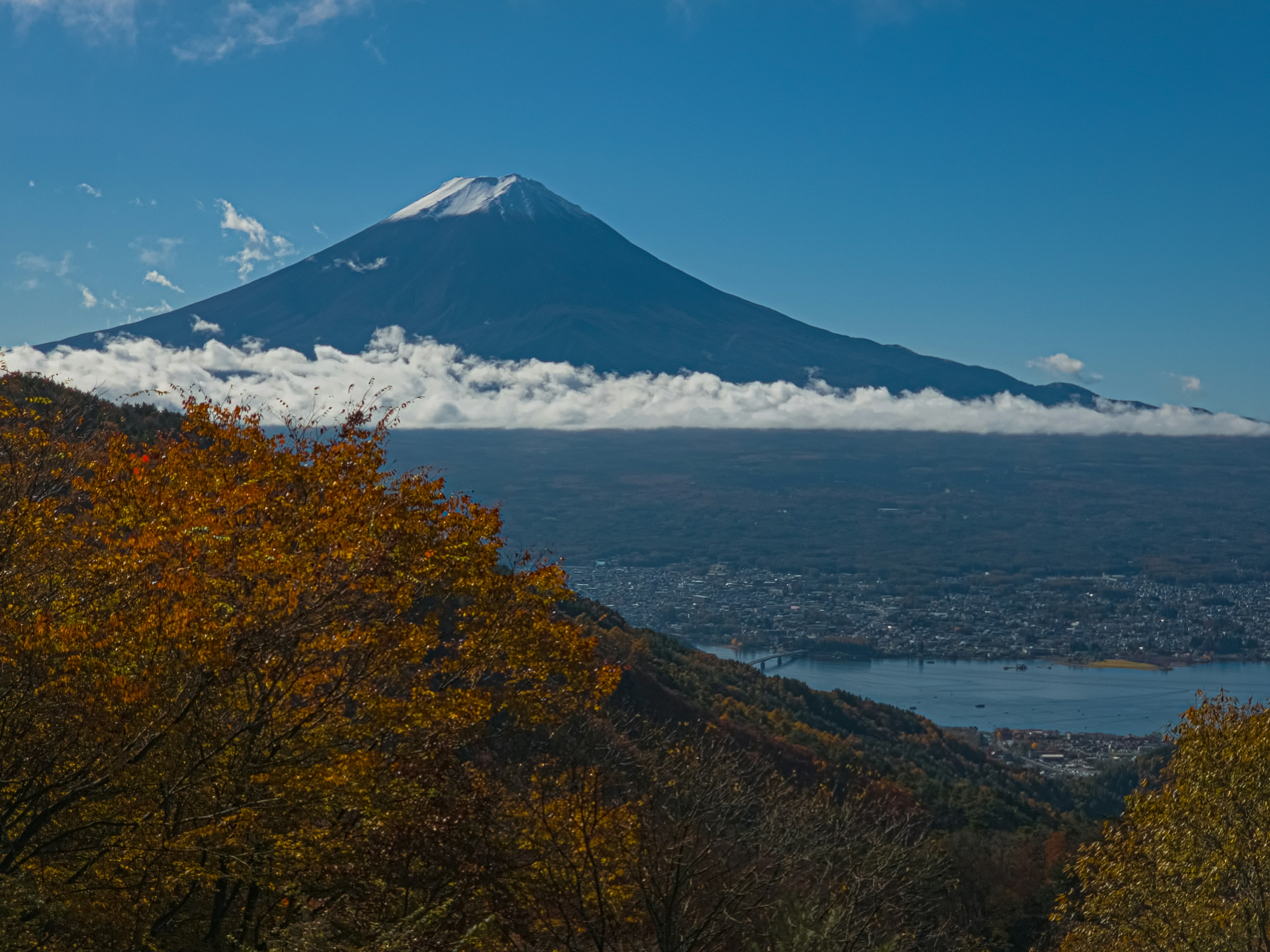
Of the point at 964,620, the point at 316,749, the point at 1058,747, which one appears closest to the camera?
the point at 316,749

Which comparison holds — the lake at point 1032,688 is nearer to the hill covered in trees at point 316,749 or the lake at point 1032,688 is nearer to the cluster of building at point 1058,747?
the cluster of building at point 1058,747

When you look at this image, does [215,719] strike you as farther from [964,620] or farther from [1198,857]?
[964,620]

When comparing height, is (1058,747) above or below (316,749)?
below

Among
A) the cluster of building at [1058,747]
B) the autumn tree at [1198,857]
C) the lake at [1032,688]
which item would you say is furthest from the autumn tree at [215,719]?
the lake at [1032,688]

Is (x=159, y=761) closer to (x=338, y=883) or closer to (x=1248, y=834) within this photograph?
(x=338, y=883)

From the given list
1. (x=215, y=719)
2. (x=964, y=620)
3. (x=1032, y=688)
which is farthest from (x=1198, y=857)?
(x=964, y=620)

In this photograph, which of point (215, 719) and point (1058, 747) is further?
point (1058, 747)
